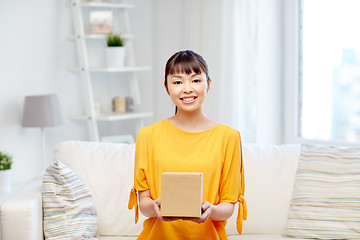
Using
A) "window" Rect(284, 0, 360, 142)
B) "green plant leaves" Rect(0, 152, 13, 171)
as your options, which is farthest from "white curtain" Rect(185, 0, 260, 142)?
"green plant leaves" Rect(0, 152, 13, 171)

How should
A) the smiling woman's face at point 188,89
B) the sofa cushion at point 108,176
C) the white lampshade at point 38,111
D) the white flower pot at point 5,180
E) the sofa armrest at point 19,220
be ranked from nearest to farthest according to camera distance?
1. the smiling woman's face at point 188,89
2. the sofa armrest at point 19,220
3. the sofa cushion at point 108,176
4. the white flower pot at point 5,180
5. the white lampshade at point 38,111

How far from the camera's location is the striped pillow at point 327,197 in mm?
2305

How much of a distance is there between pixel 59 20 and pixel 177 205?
2.53m

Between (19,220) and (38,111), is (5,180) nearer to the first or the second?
(38,111)

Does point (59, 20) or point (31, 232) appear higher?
point (59, 20)

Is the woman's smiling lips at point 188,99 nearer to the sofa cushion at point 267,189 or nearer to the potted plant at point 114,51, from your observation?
the sofa cushion at point 267,189

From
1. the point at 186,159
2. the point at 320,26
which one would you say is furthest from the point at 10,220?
the point at 320,26

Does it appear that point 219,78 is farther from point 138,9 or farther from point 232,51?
point 138,9

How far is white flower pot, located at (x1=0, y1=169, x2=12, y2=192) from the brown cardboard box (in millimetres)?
1949

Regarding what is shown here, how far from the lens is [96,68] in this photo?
369 cm

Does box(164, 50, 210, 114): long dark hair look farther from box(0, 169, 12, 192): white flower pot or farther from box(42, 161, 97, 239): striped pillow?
box(0, 169, 12, 192): white flower pot

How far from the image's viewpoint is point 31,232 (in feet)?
6.93

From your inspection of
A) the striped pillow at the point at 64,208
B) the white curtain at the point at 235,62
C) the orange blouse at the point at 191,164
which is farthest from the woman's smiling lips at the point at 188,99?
the white curtain at the point at 235,62

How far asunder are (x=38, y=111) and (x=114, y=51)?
2.19ft
